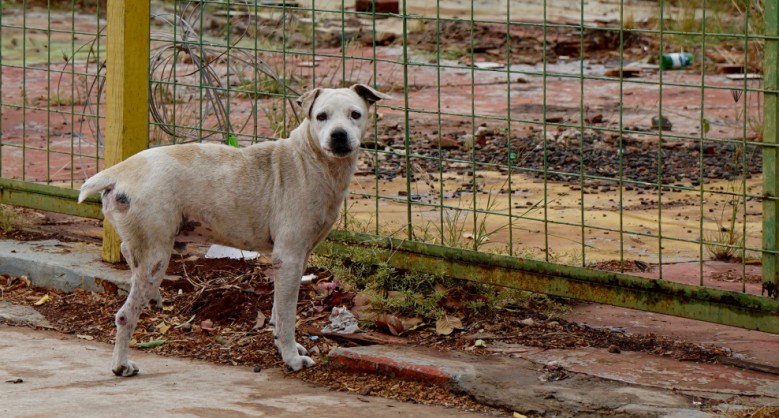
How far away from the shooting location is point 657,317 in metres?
6.01

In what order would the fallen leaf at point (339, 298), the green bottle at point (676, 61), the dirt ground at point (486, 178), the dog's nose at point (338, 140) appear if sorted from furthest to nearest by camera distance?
the green bottle at point (676, 61)
the fallen leaf at point (339, 298)
the dirt ground at point (486, 178)
the dog's nose at point (338, 140)

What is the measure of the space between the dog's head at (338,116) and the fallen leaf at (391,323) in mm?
893

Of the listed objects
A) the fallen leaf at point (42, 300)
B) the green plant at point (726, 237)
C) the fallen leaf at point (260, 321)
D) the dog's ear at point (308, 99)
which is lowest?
the fallen leaf at point (260, 321)

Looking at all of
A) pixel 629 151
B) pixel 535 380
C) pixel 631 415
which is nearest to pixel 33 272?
pixel 535 380

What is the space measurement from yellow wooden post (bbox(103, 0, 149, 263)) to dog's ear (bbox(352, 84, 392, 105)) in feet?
5.71

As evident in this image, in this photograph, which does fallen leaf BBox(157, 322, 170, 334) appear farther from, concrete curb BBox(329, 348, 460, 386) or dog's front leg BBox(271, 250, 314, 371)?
concrete curb BBox(329, 348, 460, 386)

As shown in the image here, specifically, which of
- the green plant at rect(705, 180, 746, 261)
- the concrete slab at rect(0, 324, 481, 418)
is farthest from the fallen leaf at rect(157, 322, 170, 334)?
the green plant at rect(705, 180, 746, 261)

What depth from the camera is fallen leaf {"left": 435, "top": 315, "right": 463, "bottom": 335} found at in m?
5.84

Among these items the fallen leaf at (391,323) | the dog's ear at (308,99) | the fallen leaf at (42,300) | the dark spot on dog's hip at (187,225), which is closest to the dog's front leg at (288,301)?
the dark spot on dog's hip at (187,225)

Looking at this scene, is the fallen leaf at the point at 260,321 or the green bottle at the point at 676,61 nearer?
the fallen leaf at the point at 260,321

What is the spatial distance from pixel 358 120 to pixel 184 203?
83 centimetres

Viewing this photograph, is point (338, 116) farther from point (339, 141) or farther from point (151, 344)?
point (151, 344)

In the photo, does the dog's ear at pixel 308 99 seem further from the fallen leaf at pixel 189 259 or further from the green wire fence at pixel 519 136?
the fallen leaf at pixel 189 259

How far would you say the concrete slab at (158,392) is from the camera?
4832 millimetres
